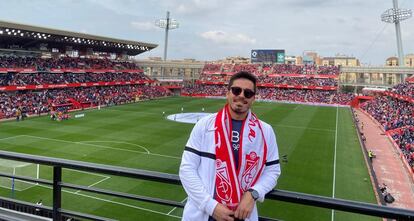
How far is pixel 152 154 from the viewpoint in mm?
27016

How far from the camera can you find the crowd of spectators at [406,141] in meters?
27.6

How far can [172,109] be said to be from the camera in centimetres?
5450

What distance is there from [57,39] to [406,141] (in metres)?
52.7

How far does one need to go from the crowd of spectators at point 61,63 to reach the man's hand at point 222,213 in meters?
54.2

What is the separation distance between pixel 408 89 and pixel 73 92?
173ft

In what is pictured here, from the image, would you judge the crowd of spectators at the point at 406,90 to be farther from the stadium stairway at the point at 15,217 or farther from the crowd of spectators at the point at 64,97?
the stadium stairway at the point at 15,217

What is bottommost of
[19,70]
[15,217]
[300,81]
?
[15,217]

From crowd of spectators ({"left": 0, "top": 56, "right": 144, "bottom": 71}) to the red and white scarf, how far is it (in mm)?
53959

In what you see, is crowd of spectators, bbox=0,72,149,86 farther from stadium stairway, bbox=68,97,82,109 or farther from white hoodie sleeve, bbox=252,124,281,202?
white hoodie sleeve, bbox=252,124,281,202

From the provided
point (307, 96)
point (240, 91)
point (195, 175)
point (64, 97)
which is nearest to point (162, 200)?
point (195, 175)

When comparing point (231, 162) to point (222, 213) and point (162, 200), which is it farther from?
point (162, 200)

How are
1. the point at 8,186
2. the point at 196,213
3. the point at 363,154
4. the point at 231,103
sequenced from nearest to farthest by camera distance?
the point at 196,213 → the point at 231,103 → the point at 8,186 → the point at 363,154

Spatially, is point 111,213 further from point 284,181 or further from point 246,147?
point 246,147

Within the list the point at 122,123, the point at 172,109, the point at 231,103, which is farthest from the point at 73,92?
the point at 231,103
